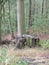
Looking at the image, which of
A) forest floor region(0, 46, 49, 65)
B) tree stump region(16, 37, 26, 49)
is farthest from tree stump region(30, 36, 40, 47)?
forest floor region(0, 46, 49, 65)

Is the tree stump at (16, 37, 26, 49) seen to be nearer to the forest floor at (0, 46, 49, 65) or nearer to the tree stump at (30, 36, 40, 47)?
the tree stump at (30, 36, 40, 47)

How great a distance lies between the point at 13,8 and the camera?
20.2 m

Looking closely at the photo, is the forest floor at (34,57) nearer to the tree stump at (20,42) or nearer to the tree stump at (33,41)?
the tree stump at (20,42)

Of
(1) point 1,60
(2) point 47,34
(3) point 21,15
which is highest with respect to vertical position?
(3) point 21,15

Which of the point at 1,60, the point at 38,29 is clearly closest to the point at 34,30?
the point at 38,29

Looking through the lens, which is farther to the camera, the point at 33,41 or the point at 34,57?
the point at 33,41

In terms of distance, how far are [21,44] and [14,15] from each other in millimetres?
11222

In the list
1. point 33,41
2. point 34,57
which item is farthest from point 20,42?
point 34,57

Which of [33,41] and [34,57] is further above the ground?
[33,41]

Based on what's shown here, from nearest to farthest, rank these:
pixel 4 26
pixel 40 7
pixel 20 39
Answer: pixel 20 39
pixel 4 26
pixel 40 7

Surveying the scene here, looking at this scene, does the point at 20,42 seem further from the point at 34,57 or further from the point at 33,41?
the point at 34,57

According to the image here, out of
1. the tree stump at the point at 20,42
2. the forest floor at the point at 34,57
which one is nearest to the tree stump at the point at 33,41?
the tree stump at the point at 20,42

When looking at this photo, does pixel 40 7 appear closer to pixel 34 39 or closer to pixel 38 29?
pixel 38 29

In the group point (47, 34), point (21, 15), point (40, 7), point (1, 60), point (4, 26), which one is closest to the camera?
point (1, 60)
